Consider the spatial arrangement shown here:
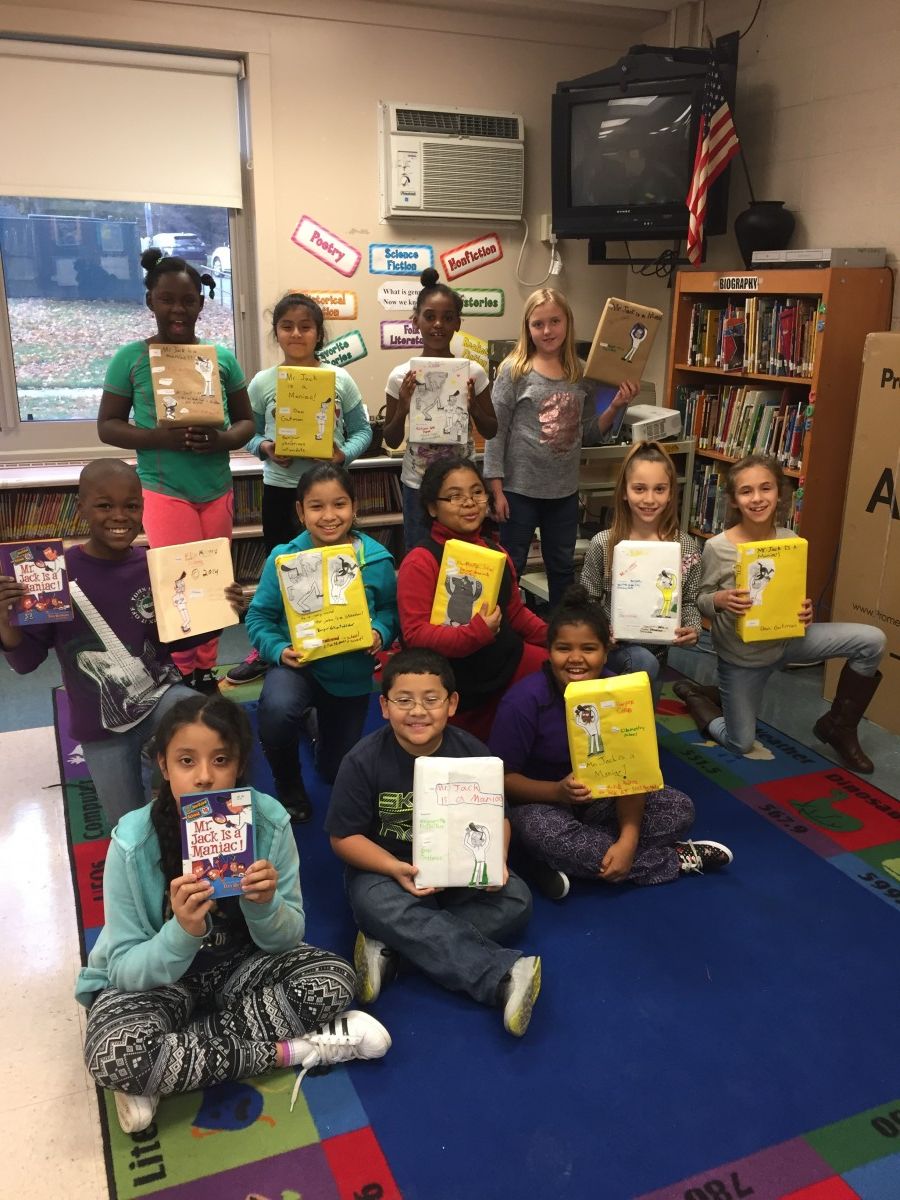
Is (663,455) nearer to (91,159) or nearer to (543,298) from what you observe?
(543,298)

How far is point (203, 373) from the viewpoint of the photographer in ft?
9.97

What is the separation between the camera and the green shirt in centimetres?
305

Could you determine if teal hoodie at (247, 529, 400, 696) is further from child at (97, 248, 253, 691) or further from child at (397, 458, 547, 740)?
child at (97, 248, 253, 691)

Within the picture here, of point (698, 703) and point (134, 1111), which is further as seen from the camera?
point (698, 703)

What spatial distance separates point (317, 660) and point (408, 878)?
851 millimetres

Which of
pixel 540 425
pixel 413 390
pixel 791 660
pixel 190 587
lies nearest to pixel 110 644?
pixel 190 587

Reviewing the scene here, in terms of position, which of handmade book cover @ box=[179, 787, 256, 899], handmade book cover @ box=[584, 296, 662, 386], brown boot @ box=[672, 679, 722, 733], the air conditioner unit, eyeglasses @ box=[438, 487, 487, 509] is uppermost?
the air conditioner unit

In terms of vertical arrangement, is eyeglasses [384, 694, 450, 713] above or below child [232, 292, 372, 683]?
below

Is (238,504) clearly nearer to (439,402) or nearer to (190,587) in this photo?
(439,402)

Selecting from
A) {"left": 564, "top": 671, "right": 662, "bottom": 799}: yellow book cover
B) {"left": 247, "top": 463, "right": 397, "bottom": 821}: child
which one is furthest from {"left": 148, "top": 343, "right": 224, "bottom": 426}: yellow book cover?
{"left": 564, "top": 671, "right": 662, "bottom": 799}: yellow book cover

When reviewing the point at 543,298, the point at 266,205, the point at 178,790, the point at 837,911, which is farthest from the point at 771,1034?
the point at 266,205

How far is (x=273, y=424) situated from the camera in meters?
3.47

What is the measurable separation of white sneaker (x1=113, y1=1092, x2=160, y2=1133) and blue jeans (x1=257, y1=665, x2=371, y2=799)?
42.7 inches

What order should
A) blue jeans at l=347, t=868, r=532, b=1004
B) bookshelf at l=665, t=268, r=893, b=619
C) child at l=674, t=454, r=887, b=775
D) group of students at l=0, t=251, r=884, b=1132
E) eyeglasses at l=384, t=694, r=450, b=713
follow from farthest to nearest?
bookshelf at l=665, t=268, r=893, b=619 < child at l=674, t=454, r=887, b=775 < eyeglasses at l=384, t=694, r=450, b=713 < blue jeans at l=347, t=868, r=532, b=1004 < group of students at l=0, t=251, r=884, b=1132
